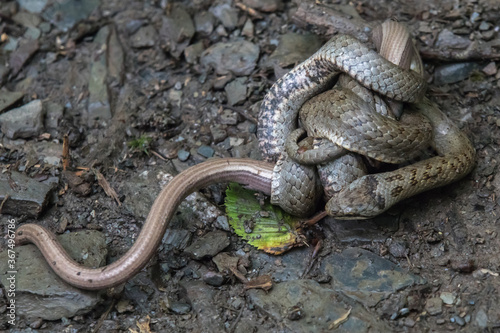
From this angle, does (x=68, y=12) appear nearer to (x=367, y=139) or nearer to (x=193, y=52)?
(x=193, y=52)

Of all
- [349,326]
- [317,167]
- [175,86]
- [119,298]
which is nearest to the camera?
[349,326]

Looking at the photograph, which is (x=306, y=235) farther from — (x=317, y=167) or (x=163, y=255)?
(x=163, y=255)

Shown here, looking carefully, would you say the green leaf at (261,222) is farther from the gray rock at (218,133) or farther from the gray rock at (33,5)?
the gray rock at (33,5)

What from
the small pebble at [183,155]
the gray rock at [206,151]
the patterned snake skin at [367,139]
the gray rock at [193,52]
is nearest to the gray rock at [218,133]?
the gray rock at [206,151]

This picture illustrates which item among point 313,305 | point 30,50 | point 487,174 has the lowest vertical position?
point 313,305

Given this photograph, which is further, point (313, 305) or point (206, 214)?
point (206, 214)

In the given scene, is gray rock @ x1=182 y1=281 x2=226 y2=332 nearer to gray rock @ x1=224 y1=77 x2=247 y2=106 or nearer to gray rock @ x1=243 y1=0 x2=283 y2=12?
gray rock @ x1=224 y1=77 x2=247 y2=106

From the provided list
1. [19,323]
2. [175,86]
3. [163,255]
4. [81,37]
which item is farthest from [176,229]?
[81,37]
